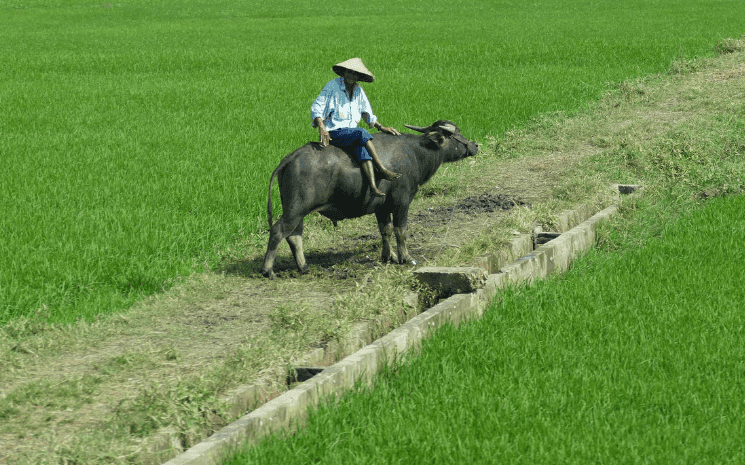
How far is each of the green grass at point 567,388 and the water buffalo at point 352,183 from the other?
54.9 inches

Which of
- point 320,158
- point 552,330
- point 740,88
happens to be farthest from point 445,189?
point 740,88

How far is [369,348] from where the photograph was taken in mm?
4801

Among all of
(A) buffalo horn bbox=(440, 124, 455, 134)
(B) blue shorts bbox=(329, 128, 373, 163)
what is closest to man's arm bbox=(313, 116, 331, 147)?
(B) blue shorts bbox=(329, 128, 373, 163)

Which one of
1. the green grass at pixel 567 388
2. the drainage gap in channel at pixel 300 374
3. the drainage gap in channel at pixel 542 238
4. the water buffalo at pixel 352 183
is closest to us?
the green grass at pixel 567 388

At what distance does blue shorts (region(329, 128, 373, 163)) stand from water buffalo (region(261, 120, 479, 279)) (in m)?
0.08

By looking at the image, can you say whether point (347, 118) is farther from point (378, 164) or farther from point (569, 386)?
point (569, 386)

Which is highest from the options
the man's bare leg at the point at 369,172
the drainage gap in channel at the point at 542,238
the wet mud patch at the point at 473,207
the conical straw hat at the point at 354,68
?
the conical straw hat at the point at 354,68

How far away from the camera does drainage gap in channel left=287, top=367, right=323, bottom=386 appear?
474 centimetres

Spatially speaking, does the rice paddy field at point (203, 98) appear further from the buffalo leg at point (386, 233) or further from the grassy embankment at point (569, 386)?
the grassy embankment at point (569, 386)

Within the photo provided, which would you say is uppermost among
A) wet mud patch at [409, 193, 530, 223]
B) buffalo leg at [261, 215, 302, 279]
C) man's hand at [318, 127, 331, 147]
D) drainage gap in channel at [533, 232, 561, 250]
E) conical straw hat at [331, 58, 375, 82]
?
conical straw hat at [331, 58, 375, 82]

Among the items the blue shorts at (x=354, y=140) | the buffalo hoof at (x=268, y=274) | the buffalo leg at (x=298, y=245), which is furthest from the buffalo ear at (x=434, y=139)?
the buffalo hoof at (x=268, y=274)

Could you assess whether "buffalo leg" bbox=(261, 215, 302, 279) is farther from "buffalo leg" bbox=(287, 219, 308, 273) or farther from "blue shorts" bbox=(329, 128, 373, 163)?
"blue shorts" bbox=(329, 128, 373, 163)

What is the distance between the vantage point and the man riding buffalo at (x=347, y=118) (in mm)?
6691

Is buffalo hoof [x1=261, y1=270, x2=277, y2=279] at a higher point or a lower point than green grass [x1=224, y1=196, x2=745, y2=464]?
lower
